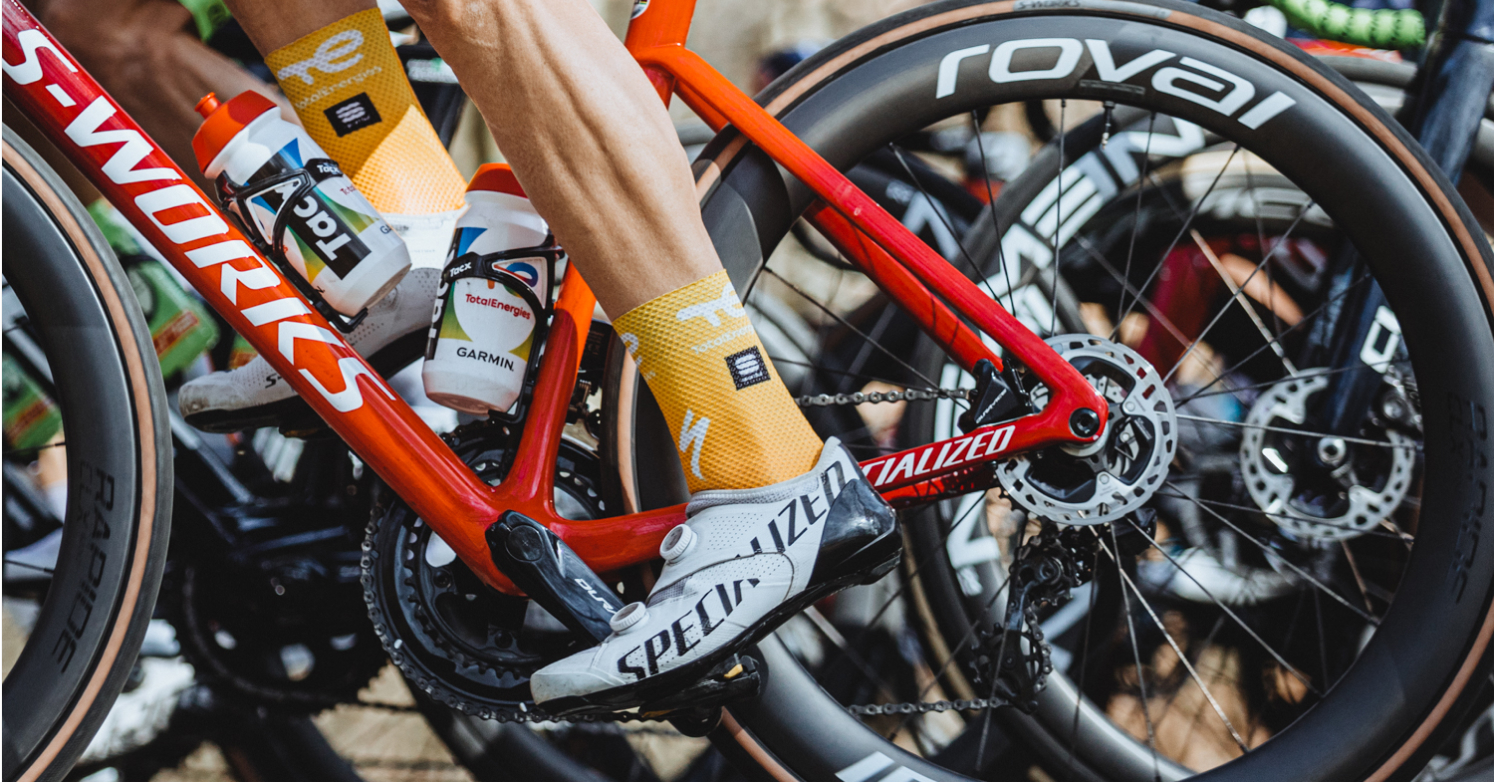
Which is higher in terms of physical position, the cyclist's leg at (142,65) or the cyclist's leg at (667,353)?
the cyclist's leg at (142,65)

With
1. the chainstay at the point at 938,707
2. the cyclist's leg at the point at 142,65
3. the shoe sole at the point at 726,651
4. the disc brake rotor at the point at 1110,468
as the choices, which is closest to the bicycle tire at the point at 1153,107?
the chainstay at the point at 938,707

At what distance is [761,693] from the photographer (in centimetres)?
95

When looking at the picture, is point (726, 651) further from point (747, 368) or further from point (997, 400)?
point (997, 400)

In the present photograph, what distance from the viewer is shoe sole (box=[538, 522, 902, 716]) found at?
0.80m

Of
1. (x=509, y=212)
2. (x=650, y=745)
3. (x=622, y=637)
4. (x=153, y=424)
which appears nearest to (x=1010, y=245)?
(x=509, y=212)

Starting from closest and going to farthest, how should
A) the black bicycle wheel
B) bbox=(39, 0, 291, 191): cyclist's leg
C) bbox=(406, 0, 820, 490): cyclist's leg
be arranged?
bbox=(406, 0, 820, 490): cyclist's leg, the black bicycle wheel, bbox=(39, 0, 291, 191): cyclist's leg

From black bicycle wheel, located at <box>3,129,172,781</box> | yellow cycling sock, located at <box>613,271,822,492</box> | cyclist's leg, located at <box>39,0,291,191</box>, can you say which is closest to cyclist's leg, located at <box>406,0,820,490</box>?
yellow cycling sock, located at <box>613,271,822,492</box>

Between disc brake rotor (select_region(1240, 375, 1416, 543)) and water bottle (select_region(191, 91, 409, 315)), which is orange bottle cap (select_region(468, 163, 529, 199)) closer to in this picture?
water bottle (select_region(191, 91, 409, 315))

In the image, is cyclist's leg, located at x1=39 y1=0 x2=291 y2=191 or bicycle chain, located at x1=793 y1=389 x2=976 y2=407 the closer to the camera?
bicycle chain, located at x1=793 y1=389 x2=976 y2=407

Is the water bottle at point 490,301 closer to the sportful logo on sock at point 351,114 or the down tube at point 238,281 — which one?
the down tube at point 238,281

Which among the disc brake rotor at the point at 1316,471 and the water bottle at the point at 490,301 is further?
the disc brake rotor at the point at 1316,471

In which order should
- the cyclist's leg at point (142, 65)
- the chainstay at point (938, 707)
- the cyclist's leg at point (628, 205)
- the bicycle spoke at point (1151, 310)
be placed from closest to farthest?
1. the cyclist's leg at point (628, 205)
2. the chainstay at point (938, 707)
3. the cyclist's leg at point (142, 65)
4. the bicycle spoke at point (1151, 310)

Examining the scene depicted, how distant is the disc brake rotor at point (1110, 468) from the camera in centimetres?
92

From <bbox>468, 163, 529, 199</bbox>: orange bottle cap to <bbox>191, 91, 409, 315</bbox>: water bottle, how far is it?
0.10 meters
